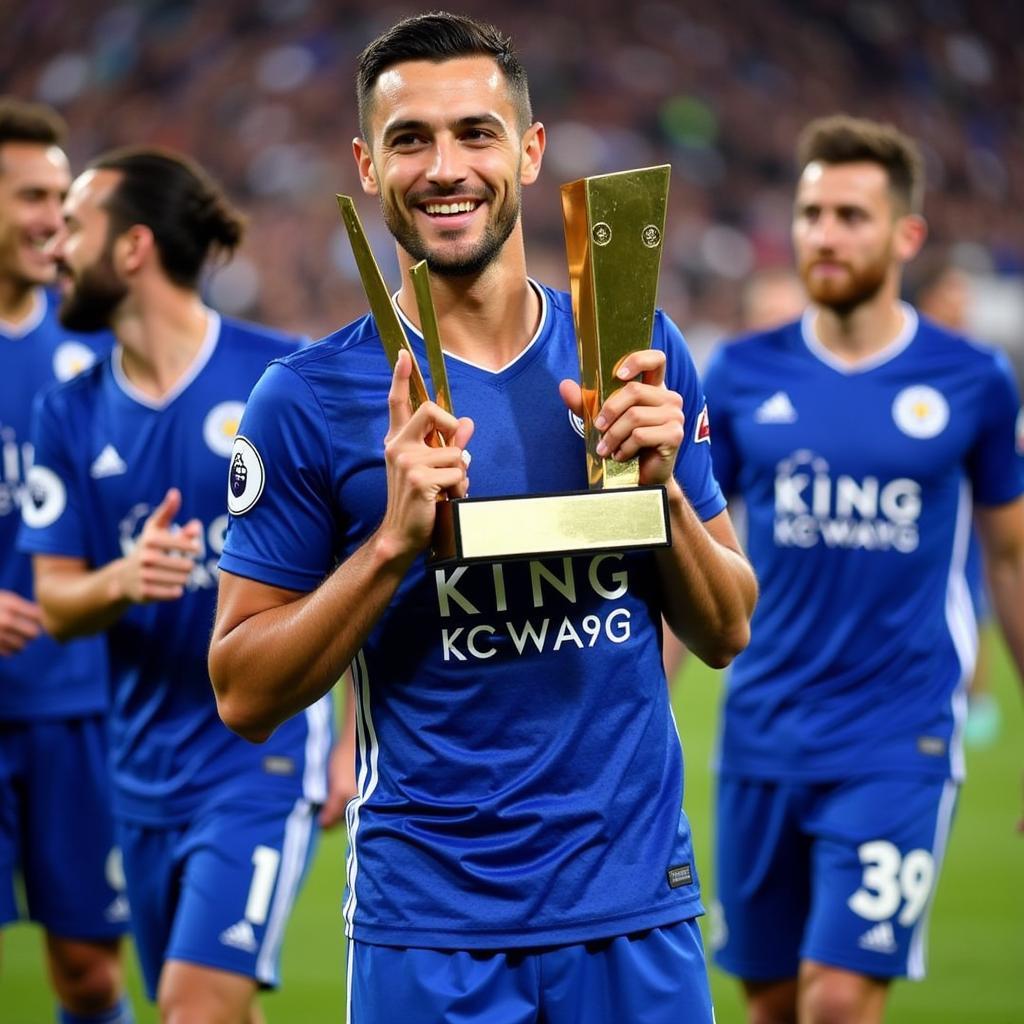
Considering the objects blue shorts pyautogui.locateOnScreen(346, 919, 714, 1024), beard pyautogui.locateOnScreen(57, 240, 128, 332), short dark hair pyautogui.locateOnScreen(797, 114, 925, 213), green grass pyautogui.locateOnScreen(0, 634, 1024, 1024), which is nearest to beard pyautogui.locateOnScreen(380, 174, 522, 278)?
blue shorts pyautogui.locateOnScreen(346, 919, 714, 1024)

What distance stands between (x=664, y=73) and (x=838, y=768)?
23.1 m

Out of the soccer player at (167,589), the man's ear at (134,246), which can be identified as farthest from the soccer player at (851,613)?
the man's ear at (134,246)

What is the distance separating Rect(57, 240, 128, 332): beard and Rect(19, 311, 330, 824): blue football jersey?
18cm

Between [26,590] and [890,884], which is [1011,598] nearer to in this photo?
[890,884]

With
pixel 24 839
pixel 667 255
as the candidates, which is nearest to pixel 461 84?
pixel 24 839

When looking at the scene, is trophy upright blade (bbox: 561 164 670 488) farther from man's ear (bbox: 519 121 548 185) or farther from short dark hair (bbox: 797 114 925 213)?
short dark hair (bbox: 797 114 925 213)

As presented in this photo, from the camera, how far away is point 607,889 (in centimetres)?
253

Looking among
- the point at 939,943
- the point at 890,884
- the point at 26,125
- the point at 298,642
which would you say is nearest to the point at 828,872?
the point at 890,884

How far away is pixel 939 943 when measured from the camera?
657cm

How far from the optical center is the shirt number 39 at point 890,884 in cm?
417

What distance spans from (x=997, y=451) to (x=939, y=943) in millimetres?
2678

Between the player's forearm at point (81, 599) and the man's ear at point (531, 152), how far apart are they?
1.56 metres

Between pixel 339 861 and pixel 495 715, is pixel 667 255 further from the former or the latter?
pixel 495 715

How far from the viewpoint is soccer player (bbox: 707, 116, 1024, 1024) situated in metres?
4.32
